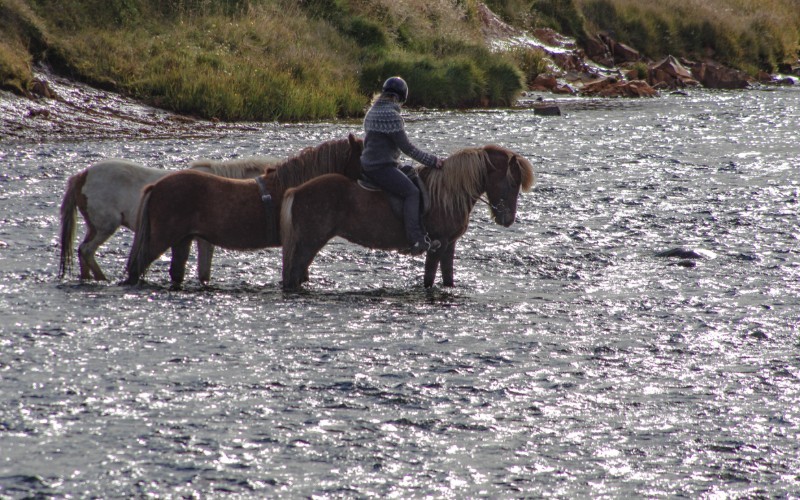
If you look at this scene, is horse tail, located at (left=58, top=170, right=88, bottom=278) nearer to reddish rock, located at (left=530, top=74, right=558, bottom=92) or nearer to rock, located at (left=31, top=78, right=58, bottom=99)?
rock, located at (left=31, top=78, right=58, bottom=99)

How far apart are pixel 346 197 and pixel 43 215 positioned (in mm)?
5748

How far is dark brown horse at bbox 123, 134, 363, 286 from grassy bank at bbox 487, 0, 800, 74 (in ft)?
126

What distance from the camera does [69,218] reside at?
11562mm

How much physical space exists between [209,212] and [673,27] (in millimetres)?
44617

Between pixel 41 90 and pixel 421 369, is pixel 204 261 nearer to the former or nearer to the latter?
pixel 421 369

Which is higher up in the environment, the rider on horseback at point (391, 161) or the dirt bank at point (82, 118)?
the rider on horseback at point (391, 161)

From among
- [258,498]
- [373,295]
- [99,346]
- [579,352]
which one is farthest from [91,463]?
[373,295]

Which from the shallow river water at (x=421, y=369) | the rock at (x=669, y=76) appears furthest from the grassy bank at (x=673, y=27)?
the shallow river water at (x=421, y=369)

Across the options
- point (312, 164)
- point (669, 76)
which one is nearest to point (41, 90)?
point (312, 164)

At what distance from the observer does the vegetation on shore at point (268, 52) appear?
27641 mm

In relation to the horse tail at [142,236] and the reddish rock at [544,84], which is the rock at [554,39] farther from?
the horse tail at [142,236]

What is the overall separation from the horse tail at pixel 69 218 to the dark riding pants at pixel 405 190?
318cm

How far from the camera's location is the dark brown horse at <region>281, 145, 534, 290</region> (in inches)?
439

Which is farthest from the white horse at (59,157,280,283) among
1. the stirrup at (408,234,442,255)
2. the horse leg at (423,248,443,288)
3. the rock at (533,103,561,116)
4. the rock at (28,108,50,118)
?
the rock at (533,103,561,116)
